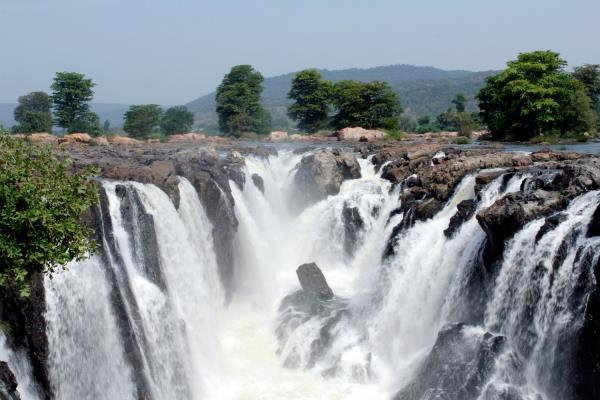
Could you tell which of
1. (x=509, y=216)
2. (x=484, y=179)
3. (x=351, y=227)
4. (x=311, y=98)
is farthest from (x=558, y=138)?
(x=311, y=98)

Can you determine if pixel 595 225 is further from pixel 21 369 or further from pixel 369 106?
pixel 369 106

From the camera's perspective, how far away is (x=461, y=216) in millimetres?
21531

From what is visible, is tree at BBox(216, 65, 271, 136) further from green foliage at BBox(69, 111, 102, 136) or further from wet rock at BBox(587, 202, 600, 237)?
wet rock at BBox(587, 202, 600, 237)

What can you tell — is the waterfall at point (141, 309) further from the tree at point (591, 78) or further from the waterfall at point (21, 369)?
the tree at point (591, 78)

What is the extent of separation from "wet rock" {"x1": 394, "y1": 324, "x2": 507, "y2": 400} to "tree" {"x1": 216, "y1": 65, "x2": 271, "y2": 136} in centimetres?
7261

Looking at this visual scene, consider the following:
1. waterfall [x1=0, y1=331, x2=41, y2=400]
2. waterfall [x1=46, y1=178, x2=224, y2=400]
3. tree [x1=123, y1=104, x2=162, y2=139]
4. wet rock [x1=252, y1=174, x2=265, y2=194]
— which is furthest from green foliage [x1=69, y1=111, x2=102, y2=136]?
waterfall [x1=0, y1=331, x2=41, y2=400]

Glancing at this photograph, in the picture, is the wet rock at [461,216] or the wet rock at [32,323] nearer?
the wet rock at [32,323]

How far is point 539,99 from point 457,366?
41929 millimetres

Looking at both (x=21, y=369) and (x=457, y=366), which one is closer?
(x=21, y=369)

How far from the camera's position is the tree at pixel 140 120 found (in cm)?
8962

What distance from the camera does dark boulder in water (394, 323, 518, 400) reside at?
1562cm

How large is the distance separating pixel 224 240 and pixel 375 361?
386 inches

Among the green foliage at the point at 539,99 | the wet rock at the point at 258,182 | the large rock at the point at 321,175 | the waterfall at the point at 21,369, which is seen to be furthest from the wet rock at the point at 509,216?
the green foliage at the point at 539,99

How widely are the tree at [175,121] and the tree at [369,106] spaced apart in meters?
49.3
